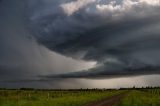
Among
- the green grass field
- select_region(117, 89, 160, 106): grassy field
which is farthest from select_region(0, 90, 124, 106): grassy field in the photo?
select_region(117, 89, 160, 106): grassy field

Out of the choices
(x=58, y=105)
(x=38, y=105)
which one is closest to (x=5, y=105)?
(x=38, y=105)

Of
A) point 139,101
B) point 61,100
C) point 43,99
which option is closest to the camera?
point 139,101

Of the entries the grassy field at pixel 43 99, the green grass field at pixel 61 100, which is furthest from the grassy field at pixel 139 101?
the grassy field at pixel 43 99

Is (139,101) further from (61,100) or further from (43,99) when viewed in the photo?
(43,99)

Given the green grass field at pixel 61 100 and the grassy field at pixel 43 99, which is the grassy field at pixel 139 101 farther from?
the grassy field at pixel 43 99

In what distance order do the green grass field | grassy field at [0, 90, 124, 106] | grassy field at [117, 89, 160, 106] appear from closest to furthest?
grassy field at [0, 90, 124, 106], the green grass field, grassy field at [117, 89, 160, 106]

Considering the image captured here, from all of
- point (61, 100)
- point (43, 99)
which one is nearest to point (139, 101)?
point (61, 100)

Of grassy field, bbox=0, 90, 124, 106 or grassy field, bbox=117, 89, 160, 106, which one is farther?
grassy field, bbox=117, 89, 160, 106

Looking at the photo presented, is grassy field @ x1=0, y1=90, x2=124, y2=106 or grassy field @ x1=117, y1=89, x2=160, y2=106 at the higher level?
grassy field @ x1=0, y1=90, x2=124, y2=106

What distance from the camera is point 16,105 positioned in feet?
109

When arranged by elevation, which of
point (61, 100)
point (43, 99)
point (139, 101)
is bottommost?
point (139, 101)

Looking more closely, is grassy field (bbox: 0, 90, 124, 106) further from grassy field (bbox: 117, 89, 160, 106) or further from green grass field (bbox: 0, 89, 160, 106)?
grassy field (bbox: 117, 89, 160, 106)

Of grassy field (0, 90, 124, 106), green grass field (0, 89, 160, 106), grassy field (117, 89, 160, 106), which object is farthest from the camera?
grassy field (117, 89, 160, 106)

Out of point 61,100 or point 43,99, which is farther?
point 43,99
